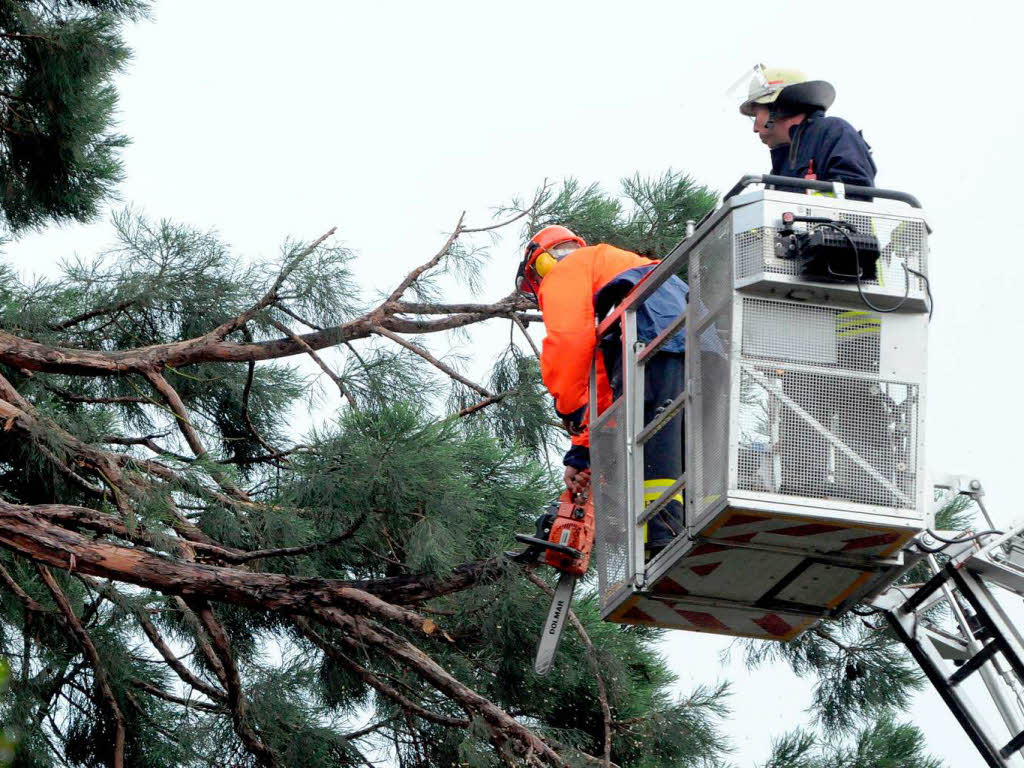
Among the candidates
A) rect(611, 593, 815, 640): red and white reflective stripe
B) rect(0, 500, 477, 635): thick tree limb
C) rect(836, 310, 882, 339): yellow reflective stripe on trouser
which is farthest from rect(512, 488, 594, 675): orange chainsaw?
→ rect(836, 310, 882, 339): yellow reflective stripe on trouser

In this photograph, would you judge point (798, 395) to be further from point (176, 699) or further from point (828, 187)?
point (176, 699)

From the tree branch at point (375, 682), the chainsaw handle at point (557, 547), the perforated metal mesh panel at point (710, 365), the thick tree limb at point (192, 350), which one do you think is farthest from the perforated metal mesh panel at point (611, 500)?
the thick tree limb at point (192, 350)

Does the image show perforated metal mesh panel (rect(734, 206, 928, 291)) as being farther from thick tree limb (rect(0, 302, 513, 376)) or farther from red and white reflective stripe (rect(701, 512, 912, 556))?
thick tree limb (rect(0, 302, 513, 376))

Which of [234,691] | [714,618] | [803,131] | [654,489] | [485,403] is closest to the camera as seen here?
[654,489]

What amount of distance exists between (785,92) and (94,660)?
3155 mm

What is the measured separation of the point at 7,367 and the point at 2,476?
461mm

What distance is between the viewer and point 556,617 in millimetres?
5832

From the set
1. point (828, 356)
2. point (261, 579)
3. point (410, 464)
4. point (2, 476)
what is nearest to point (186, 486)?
point (261, 579)

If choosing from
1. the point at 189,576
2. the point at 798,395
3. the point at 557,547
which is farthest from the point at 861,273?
the point at 189,576

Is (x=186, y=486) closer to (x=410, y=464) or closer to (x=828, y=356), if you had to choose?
(x=410, y=464)

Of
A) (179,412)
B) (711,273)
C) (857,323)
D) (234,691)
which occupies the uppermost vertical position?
(179,412)

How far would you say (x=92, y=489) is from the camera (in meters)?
6.75

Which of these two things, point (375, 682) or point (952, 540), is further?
point (375, 682)

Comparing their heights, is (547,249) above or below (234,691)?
above
